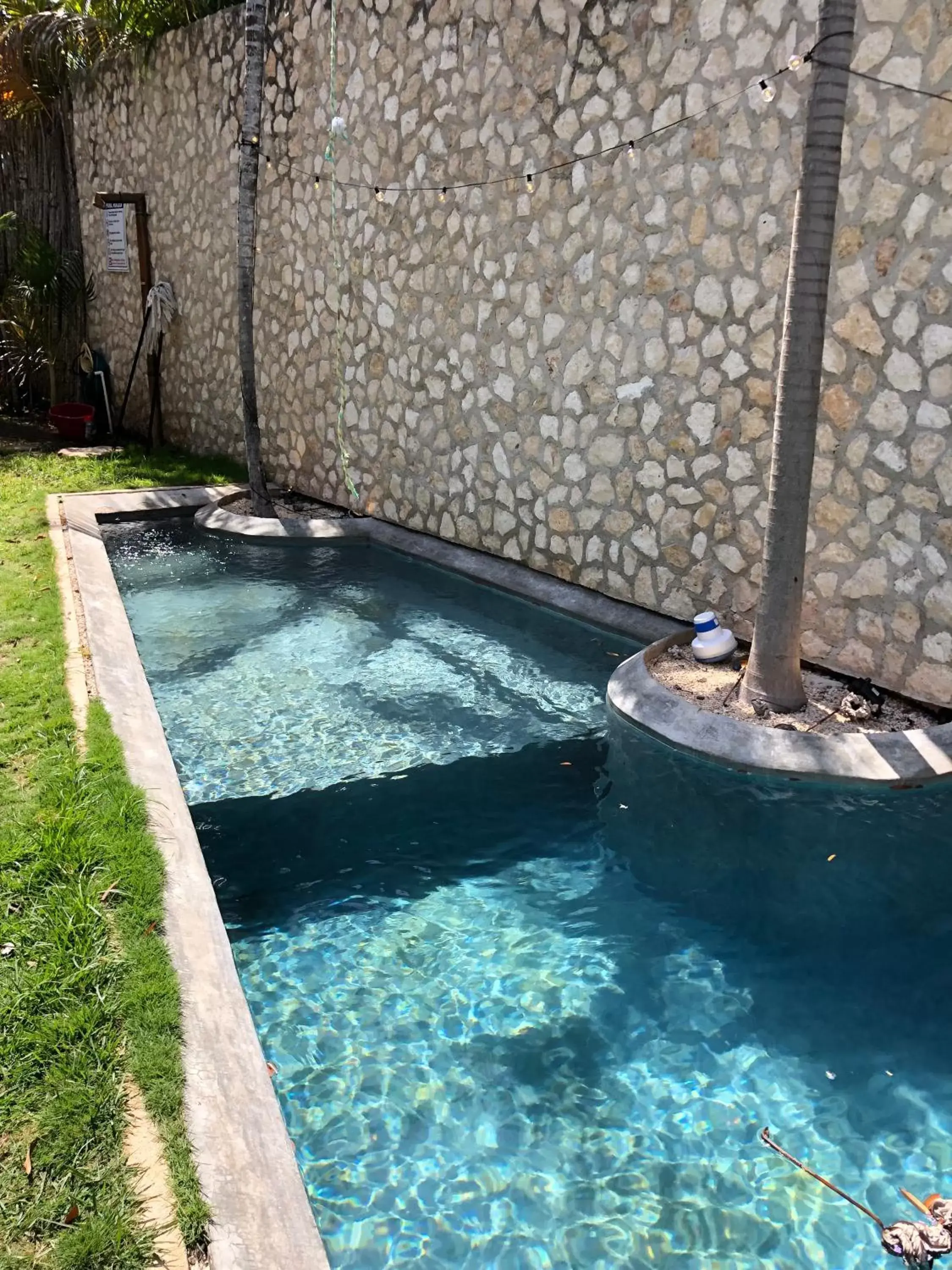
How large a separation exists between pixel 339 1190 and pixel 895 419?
13.1ft

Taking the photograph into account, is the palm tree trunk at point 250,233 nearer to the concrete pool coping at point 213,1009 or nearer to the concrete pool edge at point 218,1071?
the concrete pool coping at point 213,1009

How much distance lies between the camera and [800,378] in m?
4.62

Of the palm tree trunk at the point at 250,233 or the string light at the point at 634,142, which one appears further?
the palm tree trunk at the point at 250,233

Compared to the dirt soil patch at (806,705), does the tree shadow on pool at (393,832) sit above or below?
below

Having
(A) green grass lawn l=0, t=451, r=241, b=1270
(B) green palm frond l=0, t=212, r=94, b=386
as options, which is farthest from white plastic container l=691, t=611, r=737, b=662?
(B) green palm frond l=0, t=212, r=94, b=386

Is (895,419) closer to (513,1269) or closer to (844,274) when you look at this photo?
(844,274)

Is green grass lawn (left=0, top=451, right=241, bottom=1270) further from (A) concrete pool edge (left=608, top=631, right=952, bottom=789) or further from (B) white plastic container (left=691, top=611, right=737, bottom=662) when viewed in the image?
(B) white plastic container (left=691, top=611, right=737, bottom=662)

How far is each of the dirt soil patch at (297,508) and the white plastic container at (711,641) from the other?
4.22m

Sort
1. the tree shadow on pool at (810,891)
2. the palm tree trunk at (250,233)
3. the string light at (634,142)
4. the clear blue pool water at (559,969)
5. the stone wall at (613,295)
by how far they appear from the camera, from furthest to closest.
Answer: the palm tree trunk at (250,233) < the stone wall at (613,295) < the string light at (634,142) < the tree shadow on pool at (810,891) < the clear blue pool water at (559,969)

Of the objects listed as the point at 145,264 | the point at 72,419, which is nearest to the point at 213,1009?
the point at 72,419

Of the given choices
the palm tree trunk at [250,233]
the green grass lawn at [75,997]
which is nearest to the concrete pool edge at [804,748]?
the green grass lawn at [75,997]

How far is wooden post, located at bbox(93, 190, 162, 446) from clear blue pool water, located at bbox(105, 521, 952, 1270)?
22.6ft

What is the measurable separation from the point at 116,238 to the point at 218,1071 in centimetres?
1165

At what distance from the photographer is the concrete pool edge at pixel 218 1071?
7.14 feet
